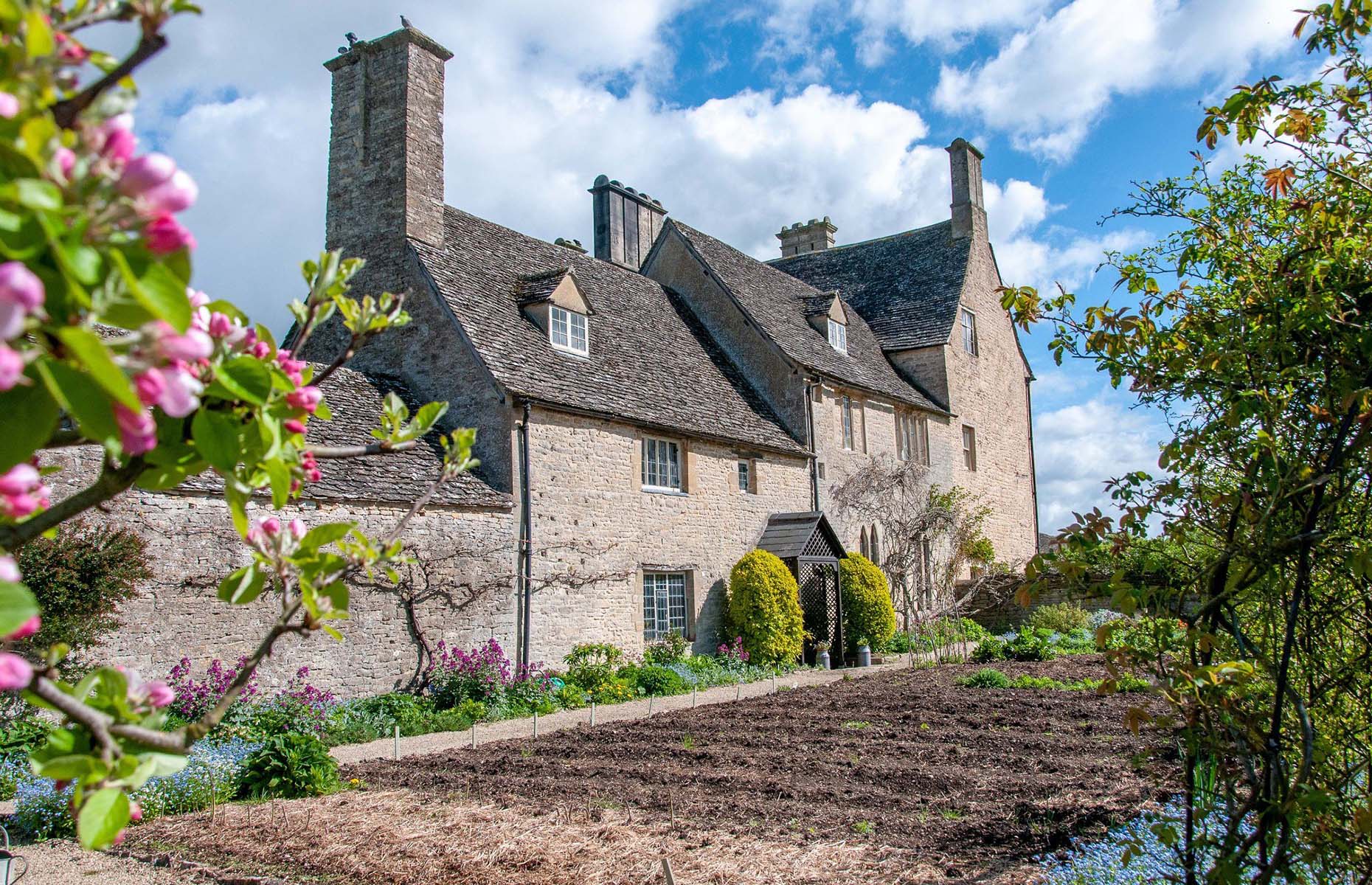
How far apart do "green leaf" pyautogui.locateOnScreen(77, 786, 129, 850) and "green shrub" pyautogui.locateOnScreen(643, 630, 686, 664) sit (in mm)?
15971

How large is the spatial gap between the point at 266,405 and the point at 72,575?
410 inches

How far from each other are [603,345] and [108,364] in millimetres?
18557

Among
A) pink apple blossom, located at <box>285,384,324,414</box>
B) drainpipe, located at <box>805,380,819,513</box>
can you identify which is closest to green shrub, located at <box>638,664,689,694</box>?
drainpipe, located at <box>805,380,819,513</box>

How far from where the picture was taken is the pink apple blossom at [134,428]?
3.90ft

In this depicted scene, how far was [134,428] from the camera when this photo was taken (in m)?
1.19

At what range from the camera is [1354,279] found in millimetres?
3369

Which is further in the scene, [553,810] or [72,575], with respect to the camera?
[72,575]

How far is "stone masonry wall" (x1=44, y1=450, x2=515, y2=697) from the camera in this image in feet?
36.2

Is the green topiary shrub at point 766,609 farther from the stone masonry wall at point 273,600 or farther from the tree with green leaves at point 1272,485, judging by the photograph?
the tree with green leaves at point 1272,485

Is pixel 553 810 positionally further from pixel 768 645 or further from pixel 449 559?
pixel 768 645

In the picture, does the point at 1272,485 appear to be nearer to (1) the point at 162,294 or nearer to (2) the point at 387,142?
(1) the point at 162,294

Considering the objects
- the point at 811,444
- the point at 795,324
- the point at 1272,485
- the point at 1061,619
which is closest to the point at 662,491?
the point at 811,444

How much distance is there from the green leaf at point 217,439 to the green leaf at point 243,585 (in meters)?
0.39

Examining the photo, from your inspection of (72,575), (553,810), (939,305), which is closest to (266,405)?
(553,810)
